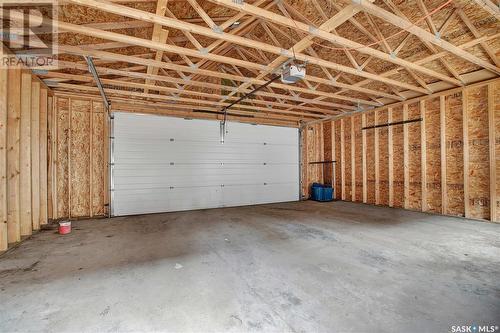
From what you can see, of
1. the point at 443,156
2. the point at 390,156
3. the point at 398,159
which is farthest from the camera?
the point at 390,156

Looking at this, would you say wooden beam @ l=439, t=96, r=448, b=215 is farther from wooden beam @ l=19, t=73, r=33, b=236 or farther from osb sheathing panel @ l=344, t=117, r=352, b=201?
wooden beam @ l=19, t=73, r=33, b=236

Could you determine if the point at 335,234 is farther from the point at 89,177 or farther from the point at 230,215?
the point at 89,177

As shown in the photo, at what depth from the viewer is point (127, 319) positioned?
181 cm

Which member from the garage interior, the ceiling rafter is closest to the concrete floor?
the garage interior

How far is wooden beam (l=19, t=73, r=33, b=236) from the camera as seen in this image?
4188 mm

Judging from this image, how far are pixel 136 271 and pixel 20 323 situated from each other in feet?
3.34

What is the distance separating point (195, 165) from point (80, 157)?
3055mm

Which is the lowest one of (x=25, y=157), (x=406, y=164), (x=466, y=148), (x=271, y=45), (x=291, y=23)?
(x=406, y=164)

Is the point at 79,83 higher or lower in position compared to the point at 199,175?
higher

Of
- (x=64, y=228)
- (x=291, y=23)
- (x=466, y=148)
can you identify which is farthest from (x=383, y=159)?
(x=64, y=228)

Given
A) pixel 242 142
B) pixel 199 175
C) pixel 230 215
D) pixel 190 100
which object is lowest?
pixel 230 215

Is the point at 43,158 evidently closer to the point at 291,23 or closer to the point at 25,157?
the point at 25,157

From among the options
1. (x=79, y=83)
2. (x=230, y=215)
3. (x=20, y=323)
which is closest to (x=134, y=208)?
(x=230, y=215)

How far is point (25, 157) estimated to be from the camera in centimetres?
426
